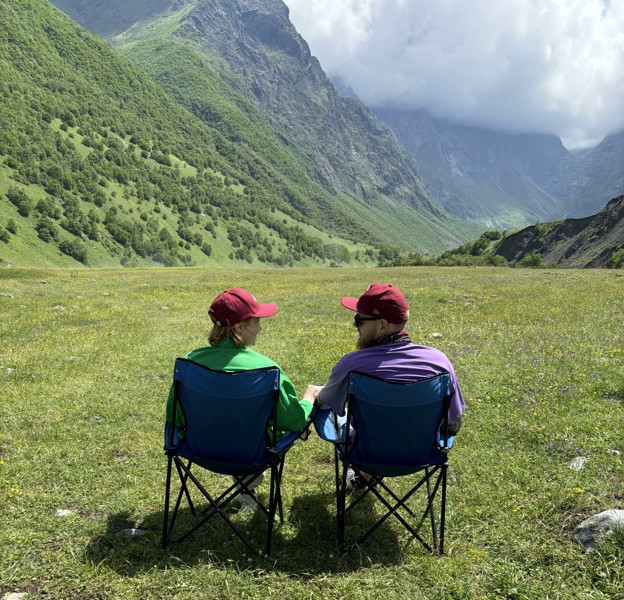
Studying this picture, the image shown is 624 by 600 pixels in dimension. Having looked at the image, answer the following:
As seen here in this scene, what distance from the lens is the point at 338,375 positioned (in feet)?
19.4

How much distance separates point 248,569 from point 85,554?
2.08 meters

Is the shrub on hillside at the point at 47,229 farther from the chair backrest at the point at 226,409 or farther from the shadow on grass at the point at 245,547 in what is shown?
the chair backrest at the point at 226,409

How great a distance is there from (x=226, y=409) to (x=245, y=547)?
6.46 feet

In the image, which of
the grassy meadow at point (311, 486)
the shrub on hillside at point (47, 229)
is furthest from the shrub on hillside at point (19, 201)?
the grassy meadow at point (311, 486)

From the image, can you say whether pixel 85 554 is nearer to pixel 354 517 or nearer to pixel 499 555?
pixel 354 517

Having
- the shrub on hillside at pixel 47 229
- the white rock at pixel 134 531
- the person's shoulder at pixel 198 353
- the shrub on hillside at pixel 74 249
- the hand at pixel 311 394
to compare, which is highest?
the person's shoulder at pixel 198 353

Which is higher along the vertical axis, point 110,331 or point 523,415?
point 523,415

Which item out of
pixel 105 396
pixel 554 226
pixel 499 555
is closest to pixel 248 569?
pixel 499 555

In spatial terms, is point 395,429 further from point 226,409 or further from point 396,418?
point 226,409

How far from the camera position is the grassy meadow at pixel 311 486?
5281 mm

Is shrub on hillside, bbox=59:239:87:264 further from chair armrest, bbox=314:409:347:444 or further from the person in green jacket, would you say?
chair armrest, bbox=314:409:347:444

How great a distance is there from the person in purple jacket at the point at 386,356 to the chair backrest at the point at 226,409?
0.88m

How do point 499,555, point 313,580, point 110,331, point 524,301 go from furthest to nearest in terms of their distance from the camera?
point 524,301 < point 110,331 < point 499,555 < point 313,580

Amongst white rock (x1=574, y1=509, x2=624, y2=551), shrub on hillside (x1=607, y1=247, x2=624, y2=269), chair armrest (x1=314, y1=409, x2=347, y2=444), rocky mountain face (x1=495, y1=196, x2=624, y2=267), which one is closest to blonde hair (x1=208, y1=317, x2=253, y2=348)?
chair armrest (x1=314, y1=409, x2=347, y2=444)
